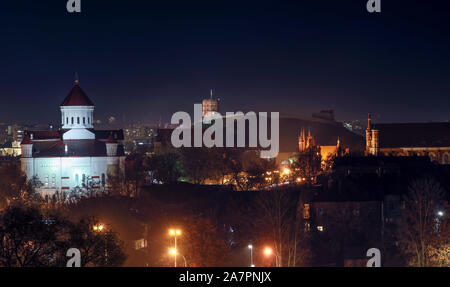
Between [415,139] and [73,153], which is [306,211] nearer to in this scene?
[73,153]

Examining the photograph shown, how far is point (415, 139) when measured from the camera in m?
100

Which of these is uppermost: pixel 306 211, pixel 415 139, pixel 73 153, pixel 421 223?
pixel 415 139

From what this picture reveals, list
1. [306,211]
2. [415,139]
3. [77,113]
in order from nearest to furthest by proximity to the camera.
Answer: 1. [306,211]
2. [77,113]
3. [415,139]

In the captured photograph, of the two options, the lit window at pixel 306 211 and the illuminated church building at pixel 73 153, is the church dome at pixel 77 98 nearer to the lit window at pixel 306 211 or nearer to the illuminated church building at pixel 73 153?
the illuminated church building at pixel 73 153

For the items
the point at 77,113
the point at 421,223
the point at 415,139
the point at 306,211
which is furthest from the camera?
the point at 415,139

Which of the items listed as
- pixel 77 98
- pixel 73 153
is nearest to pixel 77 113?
pixel 77 98

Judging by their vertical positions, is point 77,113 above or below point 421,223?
above

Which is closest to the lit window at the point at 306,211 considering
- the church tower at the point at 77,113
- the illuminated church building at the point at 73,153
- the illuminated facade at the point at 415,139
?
the illuminated church building at the point at 73,153

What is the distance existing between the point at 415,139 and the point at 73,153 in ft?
165

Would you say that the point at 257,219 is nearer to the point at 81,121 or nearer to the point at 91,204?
the point at 91,204

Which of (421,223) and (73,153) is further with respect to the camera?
(73,153)

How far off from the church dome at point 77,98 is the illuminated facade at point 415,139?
117ft

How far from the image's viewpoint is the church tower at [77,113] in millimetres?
80875
